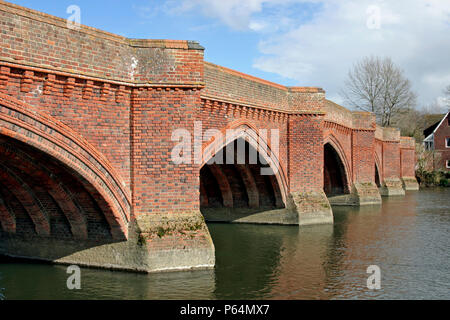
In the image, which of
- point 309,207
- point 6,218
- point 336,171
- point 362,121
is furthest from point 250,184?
point 362,121

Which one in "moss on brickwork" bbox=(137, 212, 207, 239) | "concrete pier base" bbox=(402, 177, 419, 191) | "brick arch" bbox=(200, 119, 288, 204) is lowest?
"moss on brickwork" bbox=(137, 212, 207, 239)

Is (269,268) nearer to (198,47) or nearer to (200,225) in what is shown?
(200,225)

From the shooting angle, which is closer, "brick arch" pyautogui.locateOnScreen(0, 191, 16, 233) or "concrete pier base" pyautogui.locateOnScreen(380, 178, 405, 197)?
"brick arch" pyautogui.locateOnScreen(0, 191, 16, 233)

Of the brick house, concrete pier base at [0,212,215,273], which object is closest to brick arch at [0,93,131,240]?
concrete pier base at [0,212,215,273]

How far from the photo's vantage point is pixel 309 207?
18859 mm

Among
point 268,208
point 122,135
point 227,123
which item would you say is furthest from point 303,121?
point 122,135

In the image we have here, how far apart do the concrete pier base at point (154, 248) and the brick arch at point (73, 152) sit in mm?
396

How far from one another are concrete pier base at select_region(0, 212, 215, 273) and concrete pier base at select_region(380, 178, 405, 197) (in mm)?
27234

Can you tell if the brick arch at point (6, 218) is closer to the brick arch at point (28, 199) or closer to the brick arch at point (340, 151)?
the brick arch at point (28, 199)

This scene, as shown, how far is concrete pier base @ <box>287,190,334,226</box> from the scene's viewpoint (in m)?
18.6

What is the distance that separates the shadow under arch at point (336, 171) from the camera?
84.1 feet

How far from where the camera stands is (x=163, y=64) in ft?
36.5

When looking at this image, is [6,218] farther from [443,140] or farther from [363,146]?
[443,140]

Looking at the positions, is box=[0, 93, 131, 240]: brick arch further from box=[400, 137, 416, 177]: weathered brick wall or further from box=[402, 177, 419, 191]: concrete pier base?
box=[400, 137, 416, 177]: weathered brick wall
